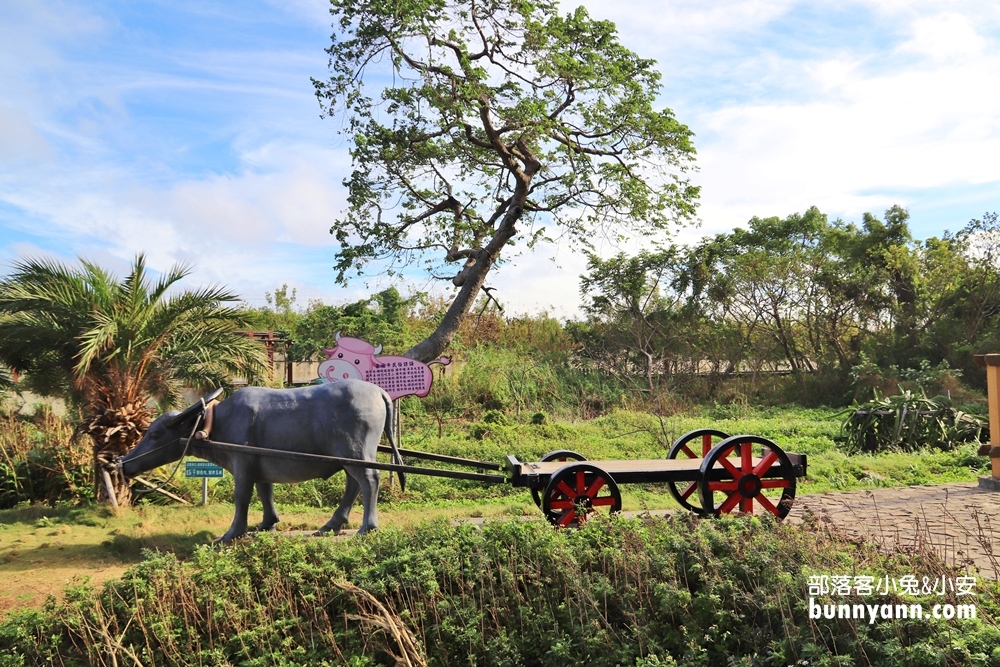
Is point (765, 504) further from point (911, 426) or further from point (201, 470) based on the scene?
point (911, 426)

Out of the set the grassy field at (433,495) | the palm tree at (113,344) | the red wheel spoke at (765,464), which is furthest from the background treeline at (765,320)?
the red wheel spoke at (765,464)

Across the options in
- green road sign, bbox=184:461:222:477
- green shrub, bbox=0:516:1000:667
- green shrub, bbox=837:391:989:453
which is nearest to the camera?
green shrub, bbox=0:516:1000:667

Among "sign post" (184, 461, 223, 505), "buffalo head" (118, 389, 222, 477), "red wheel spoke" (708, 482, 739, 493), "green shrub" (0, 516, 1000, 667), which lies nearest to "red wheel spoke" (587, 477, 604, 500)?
"green shrub" (0, 516, 1000, 667)

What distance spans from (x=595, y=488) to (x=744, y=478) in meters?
1.09

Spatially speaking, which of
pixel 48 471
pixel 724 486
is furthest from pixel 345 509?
pixel 48 471

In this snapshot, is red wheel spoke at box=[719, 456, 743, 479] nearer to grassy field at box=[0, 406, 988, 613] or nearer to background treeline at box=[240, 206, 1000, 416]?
grassy field at box=[0, 406, 988, 613]

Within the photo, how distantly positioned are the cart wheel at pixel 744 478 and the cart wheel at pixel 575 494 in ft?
2.19

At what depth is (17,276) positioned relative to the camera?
7551 millimetres

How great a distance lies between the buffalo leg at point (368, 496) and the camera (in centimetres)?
578

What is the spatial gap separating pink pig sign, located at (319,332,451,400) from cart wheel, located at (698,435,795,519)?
16.2ft

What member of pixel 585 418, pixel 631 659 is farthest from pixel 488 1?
pixel 631 659

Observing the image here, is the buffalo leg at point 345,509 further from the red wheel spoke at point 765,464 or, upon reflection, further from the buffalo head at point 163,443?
the red wheel spoke at point 765,464

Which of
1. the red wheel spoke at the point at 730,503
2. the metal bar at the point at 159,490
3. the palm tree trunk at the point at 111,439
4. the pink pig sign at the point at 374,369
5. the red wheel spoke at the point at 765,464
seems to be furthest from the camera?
the pink pig sign at the point at 374,369

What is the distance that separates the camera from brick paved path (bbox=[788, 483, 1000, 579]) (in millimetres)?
5293
